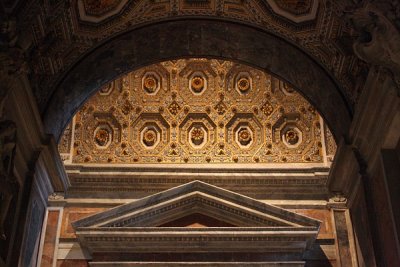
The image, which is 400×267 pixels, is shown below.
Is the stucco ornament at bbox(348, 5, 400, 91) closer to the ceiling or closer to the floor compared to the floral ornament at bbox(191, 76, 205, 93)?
closer to the floor

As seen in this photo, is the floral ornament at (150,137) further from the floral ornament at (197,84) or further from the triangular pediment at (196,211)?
the triangular pediment at (196,211)

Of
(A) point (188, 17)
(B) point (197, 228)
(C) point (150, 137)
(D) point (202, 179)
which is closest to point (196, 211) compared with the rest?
(B) point (197, 228)

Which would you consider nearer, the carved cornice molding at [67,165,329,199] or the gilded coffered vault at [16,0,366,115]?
the gilded coffered vault at [16,0,366,115]

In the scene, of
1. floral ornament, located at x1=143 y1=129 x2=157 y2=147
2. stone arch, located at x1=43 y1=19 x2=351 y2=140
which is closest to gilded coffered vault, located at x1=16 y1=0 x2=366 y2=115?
stone arch, located at x1=43 y1=19 x2=351 y2=140

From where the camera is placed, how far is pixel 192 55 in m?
6.92

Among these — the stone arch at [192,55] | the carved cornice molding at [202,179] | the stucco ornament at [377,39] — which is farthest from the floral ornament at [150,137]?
the stucco ornament at [377,39]

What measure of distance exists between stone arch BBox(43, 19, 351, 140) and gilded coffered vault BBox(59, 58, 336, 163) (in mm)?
5261

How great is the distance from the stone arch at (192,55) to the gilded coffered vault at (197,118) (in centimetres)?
526

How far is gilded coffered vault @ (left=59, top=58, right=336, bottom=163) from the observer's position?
12023mm

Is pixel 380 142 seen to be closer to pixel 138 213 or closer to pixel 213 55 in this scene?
pixel 213 55

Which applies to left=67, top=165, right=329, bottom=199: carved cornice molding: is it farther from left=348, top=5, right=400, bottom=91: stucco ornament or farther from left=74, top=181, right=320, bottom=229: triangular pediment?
left=348, top=5, right=400, bottom=91: stucco ornament

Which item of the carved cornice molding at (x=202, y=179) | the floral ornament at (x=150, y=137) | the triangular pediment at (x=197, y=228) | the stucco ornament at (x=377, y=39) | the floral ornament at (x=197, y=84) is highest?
the floral ornament at (x=197, y=84)

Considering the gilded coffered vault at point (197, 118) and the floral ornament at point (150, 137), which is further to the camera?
the floral ornament at point (150, 137)

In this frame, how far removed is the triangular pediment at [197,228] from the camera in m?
9.97
